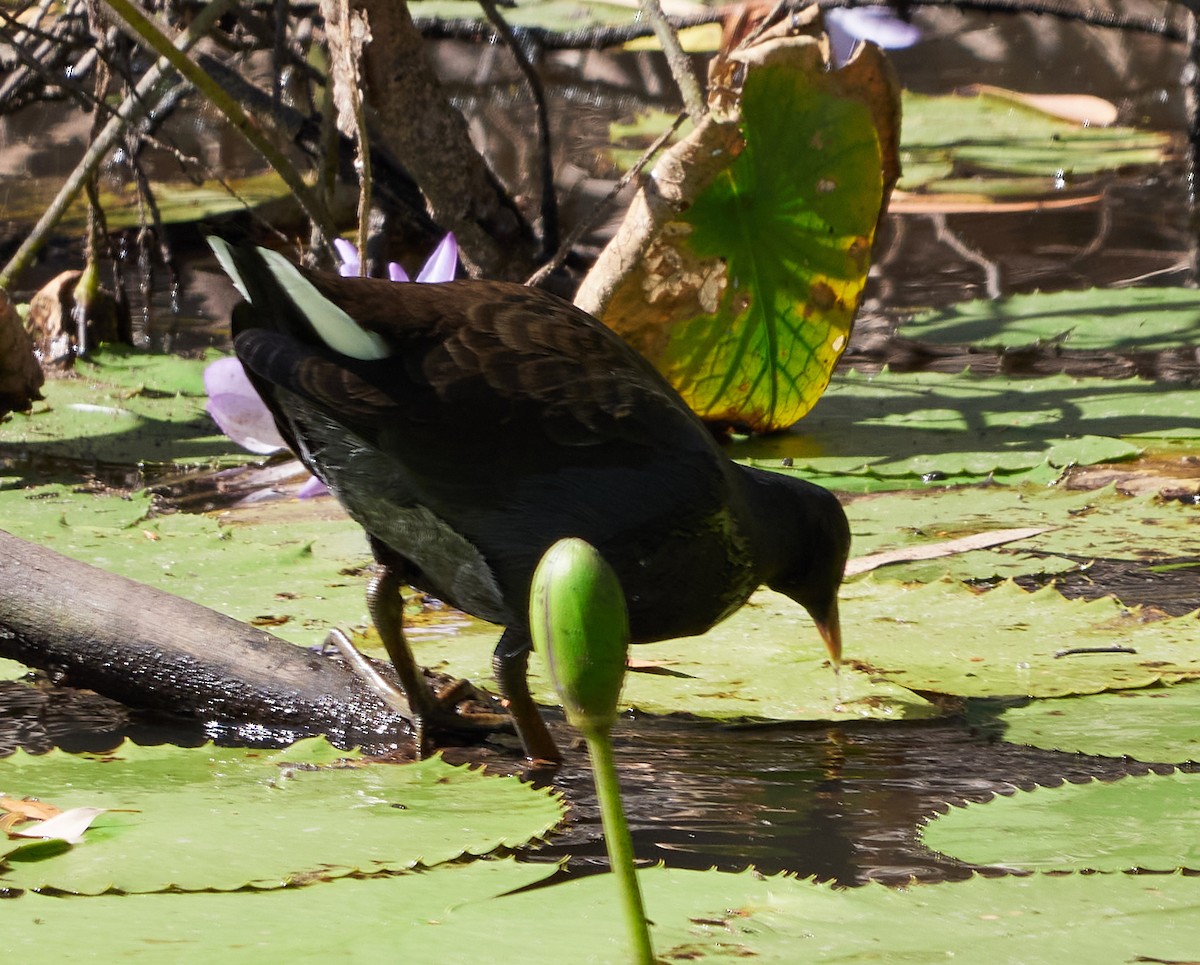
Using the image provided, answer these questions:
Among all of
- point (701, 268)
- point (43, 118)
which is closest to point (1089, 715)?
point (701, 268)

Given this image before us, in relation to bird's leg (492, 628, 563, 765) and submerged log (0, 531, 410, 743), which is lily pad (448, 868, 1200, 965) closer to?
bird's leg (492, 628, 563, 765)

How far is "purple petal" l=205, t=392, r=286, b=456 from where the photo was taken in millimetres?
2629

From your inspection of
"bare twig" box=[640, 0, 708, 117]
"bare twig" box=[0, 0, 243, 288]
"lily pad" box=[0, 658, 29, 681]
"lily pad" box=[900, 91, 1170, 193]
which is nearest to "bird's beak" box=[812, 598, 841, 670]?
"lily pad" box=[0, 658, 29, 681]

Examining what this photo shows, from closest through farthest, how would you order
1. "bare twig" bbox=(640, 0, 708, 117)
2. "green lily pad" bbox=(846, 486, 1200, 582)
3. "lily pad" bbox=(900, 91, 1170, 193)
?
"green lily pad" bbox=(846, 486, 1200, 582) → "bare twig" bbox=(640, 0, 708, 117) → "lily pad" bbox=(900, 91, 1170, 193)

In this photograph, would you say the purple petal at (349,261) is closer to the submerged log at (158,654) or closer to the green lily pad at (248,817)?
the submerged log at (158,654)

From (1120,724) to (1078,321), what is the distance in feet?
9.24

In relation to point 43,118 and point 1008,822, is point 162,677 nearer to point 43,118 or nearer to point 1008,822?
point 1008,822

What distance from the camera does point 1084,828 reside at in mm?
1223

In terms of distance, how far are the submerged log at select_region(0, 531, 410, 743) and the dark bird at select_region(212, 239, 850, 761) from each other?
10cm

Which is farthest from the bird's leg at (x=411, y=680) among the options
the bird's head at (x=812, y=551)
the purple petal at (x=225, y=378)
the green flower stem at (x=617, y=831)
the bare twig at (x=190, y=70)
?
the bare twig at (x=190, y=70)

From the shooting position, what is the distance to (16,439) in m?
3.35

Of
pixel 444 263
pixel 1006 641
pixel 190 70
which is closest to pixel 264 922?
pixel 1006 641

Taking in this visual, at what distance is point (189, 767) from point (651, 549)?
53 cm

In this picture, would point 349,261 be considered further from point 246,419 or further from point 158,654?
point 158,654
